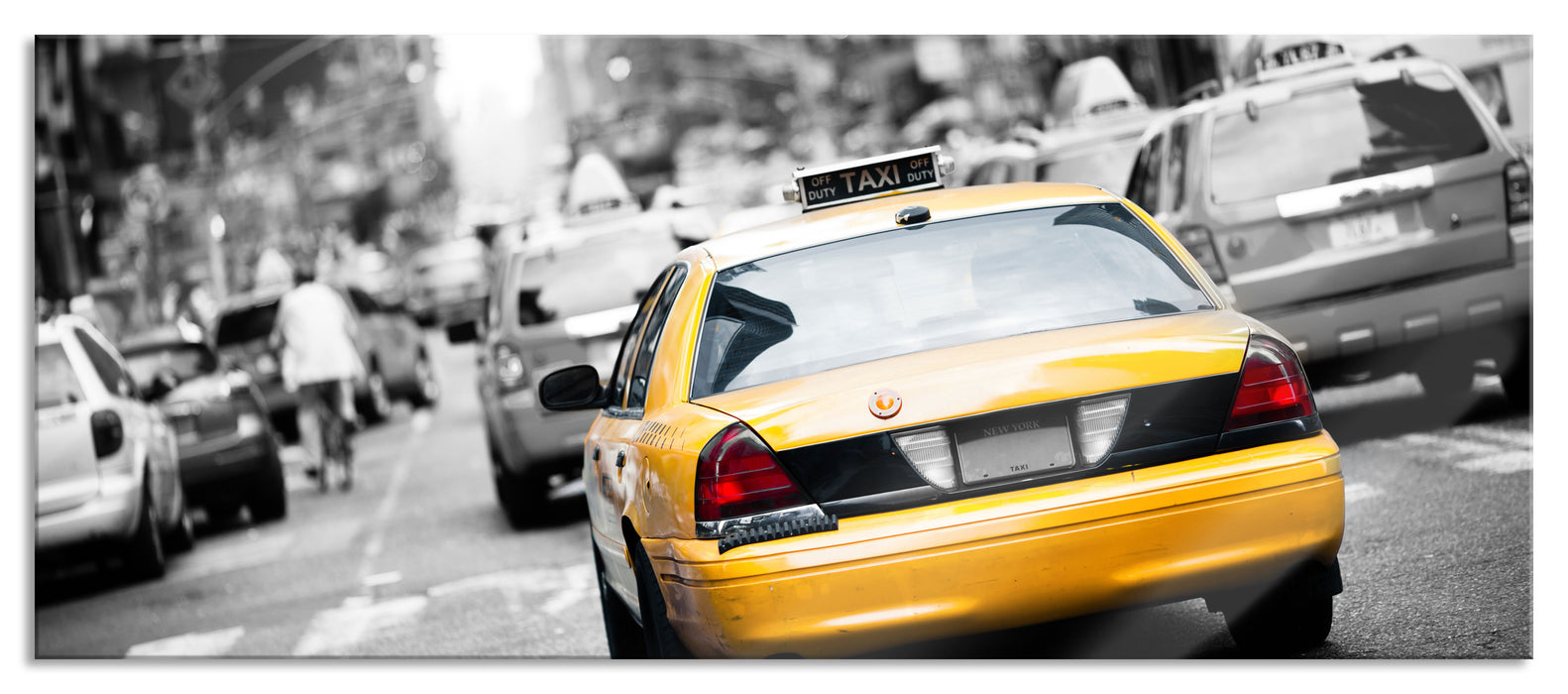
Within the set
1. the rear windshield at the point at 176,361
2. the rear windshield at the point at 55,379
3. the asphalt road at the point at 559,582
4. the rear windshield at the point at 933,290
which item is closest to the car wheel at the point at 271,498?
the asphalt road at the point at 559,582

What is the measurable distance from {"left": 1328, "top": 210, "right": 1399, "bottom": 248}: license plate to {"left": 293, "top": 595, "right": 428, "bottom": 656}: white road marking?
429cm

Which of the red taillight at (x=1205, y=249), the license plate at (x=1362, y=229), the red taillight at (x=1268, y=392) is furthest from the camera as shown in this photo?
the red taillight at (x=1205, y=249)

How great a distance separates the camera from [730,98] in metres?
35.4

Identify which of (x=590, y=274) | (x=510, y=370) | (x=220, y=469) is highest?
(x=590, y=274)

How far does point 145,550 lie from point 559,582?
305cm

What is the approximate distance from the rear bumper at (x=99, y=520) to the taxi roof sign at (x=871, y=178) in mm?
4696

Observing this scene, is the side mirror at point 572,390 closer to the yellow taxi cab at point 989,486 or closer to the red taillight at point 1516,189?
the yellow taxi cab at point 989,486

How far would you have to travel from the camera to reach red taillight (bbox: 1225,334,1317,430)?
14.5ft

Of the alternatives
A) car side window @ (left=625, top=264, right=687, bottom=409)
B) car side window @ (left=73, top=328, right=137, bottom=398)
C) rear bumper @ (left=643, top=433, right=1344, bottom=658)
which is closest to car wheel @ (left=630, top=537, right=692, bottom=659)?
rear bumper @ (left=643, top=433, right=1344, bottom=658)

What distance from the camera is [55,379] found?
9.70 m

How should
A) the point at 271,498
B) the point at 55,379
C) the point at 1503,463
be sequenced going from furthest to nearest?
1. the point at 271,498
2. the point at 55,379
3. the point at 1503,463

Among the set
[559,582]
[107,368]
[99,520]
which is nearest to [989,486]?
[559,582]

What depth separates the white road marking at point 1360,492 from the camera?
7375mm

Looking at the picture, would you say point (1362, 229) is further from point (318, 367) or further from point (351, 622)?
point (318, 367)
